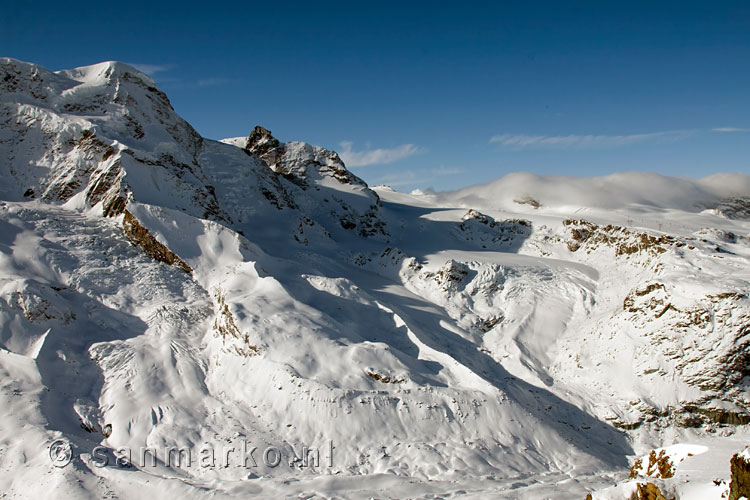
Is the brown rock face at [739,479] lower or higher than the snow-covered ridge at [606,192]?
lower

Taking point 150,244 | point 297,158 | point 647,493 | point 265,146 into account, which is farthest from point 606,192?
point 647,493

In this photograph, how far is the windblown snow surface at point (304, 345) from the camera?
17.5 m

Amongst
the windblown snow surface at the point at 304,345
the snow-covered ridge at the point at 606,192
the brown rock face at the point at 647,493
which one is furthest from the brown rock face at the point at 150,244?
the snow-covered ridge at the point at 606,192

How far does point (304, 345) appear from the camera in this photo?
865 inches

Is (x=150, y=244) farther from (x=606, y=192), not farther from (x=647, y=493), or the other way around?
(x=606, y=192)

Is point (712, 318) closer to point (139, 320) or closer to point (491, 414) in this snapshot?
point (491, 414)

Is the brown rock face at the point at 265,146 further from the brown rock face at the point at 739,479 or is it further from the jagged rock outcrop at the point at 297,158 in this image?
the brown rock face at the point at 739,479

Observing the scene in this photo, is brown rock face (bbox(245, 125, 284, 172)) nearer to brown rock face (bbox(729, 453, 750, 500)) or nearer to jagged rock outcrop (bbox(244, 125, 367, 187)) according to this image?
jagged rock outcrop (bbox(244, 125, 367, 187))

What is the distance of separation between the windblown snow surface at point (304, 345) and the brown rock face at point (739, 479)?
78cm

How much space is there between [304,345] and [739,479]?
690 inches

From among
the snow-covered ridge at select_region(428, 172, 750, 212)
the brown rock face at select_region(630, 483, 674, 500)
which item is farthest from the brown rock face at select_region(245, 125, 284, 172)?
the brown rock face at select_region(630, 483, 674, 500)

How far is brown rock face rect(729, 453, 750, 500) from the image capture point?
6.76m

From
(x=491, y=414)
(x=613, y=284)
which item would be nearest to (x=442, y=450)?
(x=491, y=414)

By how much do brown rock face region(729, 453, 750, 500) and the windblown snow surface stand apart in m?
0.78
